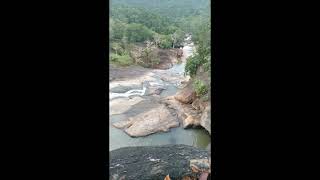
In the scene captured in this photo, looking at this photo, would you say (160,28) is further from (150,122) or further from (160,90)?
(150,122)

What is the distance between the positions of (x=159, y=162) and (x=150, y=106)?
0.66m

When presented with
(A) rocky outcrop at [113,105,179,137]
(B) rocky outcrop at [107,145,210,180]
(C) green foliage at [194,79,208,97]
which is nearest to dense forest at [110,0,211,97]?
(C) green foliage at [194,79,208,97]

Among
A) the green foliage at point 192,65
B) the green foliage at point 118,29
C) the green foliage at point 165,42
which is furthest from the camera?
the green foliage at point 192,65

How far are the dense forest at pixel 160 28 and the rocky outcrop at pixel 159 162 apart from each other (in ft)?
2.40

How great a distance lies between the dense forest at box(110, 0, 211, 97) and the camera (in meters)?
2.57

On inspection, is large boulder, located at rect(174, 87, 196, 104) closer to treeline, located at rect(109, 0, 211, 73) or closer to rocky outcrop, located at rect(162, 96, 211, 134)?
rocky outcrop, located at rect(162, 96, 211, 134)

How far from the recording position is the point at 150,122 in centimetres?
332

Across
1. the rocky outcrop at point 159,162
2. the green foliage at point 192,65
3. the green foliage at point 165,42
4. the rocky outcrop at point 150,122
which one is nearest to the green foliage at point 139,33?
the green foliage at point 165,42

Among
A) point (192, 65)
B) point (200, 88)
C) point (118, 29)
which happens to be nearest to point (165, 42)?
point (192, 65)

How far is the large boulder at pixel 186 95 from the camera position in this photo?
10.8 feet

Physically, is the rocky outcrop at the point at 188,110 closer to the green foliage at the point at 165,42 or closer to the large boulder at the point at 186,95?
the large boulder at the point at 186,95
